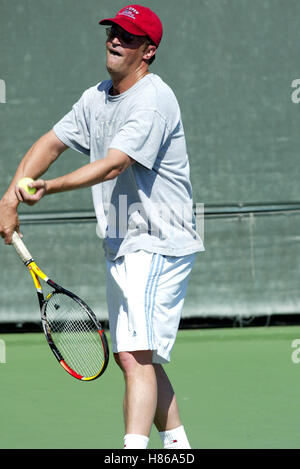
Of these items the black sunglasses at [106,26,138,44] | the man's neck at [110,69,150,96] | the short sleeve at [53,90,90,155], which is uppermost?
the black sunglasses at [106,26,138,44]

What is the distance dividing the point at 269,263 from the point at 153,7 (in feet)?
6.42

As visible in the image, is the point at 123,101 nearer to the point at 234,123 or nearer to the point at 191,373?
the point at 191,373

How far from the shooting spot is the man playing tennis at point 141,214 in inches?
132

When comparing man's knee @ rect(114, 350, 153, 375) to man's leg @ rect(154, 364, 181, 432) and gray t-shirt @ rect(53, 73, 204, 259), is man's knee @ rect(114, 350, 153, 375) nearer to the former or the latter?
man's leg @ rect(154, 364, 181, 432)

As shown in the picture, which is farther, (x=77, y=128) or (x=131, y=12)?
(x=77, y=128)

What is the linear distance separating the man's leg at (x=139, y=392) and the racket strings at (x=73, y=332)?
0.79 feet

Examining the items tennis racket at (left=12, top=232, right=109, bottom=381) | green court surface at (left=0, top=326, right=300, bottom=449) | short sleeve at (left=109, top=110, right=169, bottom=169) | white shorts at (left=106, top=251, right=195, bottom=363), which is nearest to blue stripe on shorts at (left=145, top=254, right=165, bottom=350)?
white shorts at (left=106, top=251, right=195, bottom=363)

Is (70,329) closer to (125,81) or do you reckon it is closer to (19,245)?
(19,245)

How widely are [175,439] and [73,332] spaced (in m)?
0.63

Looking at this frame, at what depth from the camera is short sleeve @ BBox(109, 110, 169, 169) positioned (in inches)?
130

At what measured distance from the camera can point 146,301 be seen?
3418 millimetres

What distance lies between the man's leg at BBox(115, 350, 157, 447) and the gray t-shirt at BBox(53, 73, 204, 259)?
0.40m

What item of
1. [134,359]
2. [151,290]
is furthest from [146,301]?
[134,359]

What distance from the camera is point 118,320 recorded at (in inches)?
138
